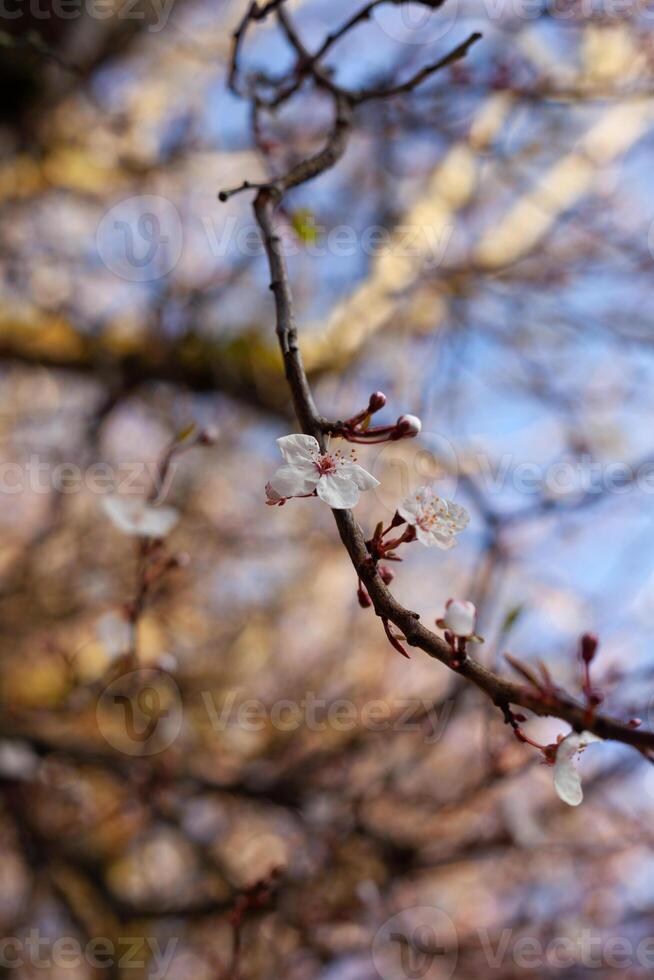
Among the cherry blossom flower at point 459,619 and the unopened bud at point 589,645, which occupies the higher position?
the cherry blossom flower at point 459,619

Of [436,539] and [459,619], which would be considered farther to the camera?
[436,539]

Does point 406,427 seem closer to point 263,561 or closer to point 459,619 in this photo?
point 459,619

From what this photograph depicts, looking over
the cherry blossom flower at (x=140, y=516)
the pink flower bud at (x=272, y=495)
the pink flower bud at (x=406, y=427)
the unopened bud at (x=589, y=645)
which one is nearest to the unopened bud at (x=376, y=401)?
the pink flower bud at (x=406, y=427)

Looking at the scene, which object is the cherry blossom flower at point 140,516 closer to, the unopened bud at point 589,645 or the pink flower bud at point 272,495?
the pink flower bud at point 272,495

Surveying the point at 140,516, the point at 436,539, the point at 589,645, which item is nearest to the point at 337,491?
the point at 436,539

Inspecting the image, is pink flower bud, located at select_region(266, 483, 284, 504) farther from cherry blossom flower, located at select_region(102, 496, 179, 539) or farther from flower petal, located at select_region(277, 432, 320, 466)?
cherry blossom flower, located at select_region(102, 496, 179, 539)

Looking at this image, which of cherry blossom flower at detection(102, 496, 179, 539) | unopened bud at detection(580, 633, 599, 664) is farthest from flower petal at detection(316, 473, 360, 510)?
cherry blossom flower at detection(102, 496, 179, 539)
